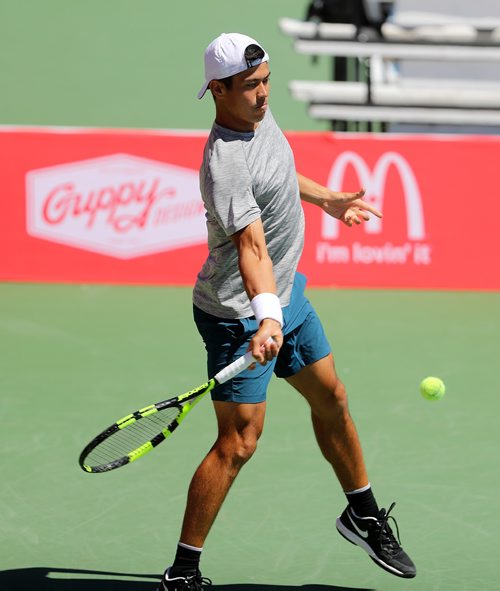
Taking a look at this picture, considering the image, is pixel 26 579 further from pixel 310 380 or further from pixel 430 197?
pixel 430 197

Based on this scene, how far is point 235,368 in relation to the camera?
4273mm

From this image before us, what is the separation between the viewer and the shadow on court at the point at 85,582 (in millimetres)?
4695

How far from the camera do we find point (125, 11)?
53.9 feet

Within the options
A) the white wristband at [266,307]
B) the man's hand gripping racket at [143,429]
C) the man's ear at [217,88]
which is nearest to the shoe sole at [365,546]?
the man's hand gripping racket at [143,429]

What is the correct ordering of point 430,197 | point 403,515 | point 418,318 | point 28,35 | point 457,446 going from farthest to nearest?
point 28,35
point 430,197
point 418,318
point 457,446
point 403,515

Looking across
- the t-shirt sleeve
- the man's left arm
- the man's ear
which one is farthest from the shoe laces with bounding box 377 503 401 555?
the man's ear

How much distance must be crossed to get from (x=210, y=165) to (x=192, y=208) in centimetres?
538

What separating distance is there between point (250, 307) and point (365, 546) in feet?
3.75

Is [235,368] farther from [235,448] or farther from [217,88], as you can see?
[217,88]

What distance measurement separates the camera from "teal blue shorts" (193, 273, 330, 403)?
4.40 meters

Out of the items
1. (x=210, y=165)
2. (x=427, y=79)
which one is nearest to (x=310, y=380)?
(x=210, y=165)

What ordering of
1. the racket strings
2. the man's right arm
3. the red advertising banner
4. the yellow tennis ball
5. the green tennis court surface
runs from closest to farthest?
1. the man's right arm
2. the racket strings
3. the green tennis court surface
4. the yellow tennis ball
5. the red advertising banner

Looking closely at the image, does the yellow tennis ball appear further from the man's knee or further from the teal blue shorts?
the man's knee

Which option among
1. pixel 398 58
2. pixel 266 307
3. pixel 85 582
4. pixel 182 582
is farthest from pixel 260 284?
pixel 398 58
